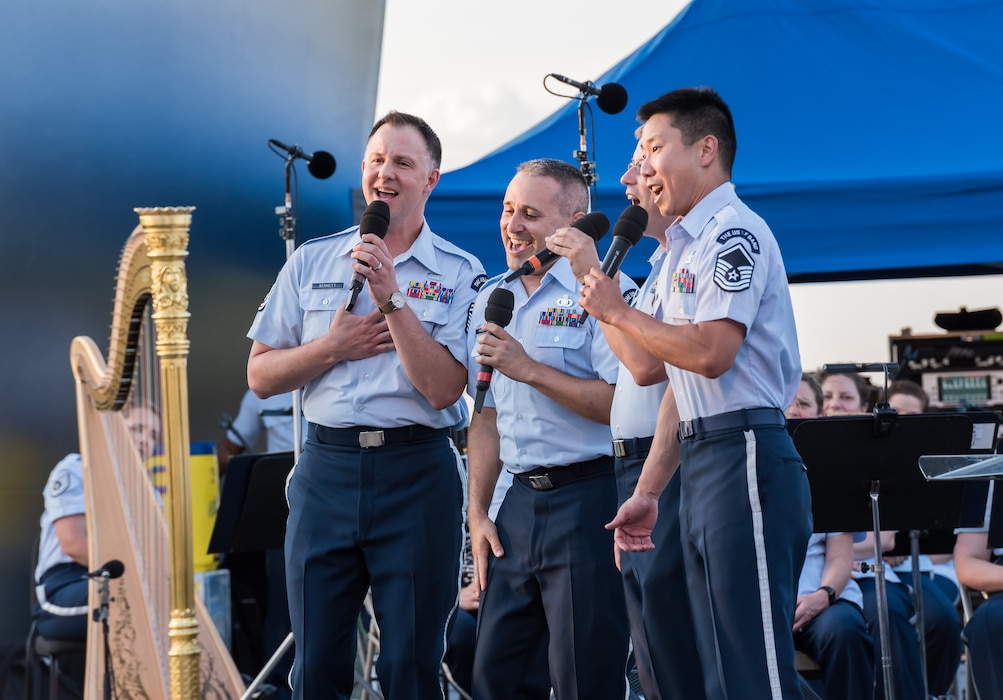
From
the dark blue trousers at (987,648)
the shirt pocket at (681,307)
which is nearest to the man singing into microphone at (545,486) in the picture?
the shirt pocket at (681,307)

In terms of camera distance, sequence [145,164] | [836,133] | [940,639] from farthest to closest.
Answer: [145,164] < [836,133] < [940,639]

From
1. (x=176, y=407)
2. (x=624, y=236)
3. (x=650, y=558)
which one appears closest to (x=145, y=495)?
(x=176, y=407)

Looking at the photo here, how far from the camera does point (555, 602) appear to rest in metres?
3.19

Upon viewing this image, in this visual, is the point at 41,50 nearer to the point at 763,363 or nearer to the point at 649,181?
the point at 649,181

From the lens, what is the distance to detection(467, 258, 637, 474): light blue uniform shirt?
327cm

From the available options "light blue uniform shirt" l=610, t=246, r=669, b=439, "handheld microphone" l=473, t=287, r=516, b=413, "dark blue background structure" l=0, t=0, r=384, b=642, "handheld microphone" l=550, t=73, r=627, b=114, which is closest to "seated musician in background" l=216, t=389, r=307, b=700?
"dark blue background structure" l=0, t=0, r=384, b=642

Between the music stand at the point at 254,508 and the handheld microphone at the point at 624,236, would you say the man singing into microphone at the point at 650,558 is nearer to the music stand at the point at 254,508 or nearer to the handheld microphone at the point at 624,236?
the handheld microphone at the point at 624,236

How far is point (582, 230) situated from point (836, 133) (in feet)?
10.4

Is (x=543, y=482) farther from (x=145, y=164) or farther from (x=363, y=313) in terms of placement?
(x=145, y=164)

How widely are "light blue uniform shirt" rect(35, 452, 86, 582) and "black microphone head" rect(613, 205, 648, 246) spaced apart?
2.99 metres

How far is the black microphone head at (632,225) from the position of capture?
2867mm

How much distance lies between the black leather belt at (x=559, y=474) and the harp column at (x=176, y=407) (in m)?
1.12

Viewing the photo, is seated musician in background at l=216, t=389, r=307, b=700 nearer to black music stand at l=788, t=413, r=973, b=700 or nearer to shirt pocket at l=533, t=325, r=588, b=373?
shirt pocket at l=533, t=325, r=588, b=373

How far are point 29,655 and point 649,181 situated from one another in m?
3.44
